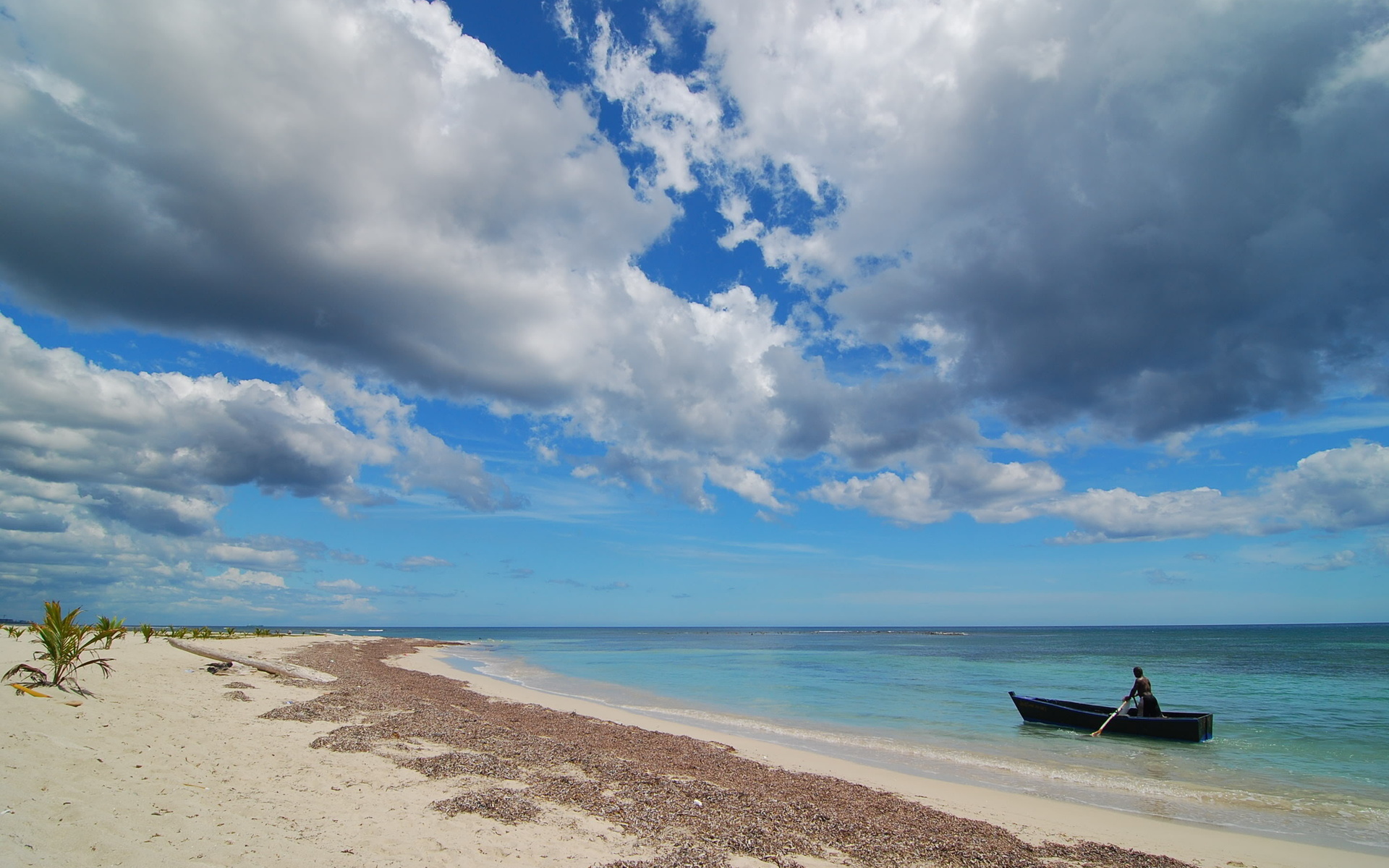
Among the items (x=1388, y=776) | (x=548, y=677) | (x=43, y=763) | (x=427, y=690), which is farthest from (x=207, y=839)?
(x=548, y=677)

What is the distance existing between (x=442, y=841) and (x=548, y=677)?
3415 cm

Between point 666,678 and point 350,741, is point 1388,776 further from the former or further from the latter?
point 666,678

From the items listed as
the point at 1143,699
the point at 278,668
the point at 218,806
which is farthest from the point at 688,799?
the point at 278,668

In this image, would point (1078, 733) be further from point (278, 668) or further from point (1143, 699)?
point (278, 668)

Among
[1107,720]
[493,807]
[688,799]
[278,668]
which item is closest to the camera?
[493,807]

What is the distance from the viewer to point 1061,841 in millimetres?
9664

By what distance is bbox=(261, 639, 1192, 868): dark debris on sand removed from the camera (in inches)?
324

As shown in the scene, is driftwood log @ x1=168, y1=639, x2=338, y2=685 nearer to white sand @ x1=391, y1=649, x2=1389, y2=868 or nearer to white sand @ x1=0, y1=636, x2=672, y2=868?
white sand @ x1=0, y1=636, x2=672, y2=868

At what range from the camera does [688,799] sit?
9914 millimetres

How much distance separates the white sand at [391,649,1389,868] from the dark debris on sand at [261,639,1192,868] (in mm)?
789

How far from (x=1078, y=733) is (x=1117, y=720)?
1.29 metres

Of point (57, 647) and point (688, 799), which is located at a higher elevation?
point (57, 647)

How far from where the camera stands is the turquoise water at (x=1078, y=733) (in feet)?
45.2

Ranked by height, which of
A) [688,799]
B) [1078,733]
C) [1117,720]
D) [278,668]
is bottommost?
[1078,733]
